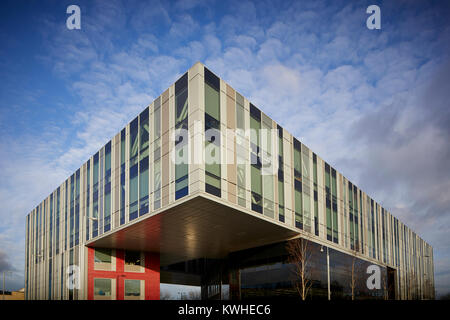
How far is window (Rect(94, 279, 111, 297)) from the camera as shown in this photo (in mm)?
37281

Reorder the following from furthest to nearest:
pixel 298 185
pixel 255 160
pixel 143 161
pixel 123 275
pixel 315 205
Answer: pixel 123 275 → pixel 315 205 → pixel 298 185 → pixel 143 161 → pixel 255 160

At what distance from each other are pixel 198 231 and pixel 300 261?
9736 millimetres

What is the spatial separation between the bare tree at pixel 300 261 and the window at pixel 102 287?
18494mm

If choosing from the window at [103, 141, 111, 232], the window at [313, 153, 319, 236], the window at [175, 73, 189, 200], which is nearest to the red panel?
the window at [103, 141, 111, 232]

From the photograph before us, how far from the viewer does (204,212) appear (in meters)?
27.8

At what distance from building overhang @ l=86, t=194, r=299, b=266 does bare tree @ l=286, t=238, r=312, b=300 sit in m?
1.06

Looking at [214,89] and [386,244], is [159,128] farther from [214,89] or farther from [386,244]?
[386,244]

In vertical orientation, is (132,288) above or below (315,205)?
below

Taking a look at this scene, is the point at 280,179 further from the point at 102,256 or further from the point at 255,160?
the point at 102,256

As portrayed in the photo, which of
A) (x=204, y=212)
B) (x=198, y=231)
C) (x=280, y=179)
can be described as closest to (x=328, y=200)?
(x=280, y=179)

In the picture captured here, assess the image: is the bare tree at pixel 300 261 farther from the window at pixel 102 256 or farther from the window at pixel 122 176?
the window at pixel 102 256

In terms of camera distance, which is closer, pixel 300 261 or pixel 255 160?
pixel 255 160

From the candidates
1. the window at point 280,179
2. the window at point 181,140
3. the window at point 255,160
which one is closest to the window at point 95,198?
the window at point 181,140

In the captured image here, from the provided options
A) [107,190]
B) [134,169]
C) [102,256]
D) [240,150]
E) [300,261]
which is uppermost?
[240,150]
